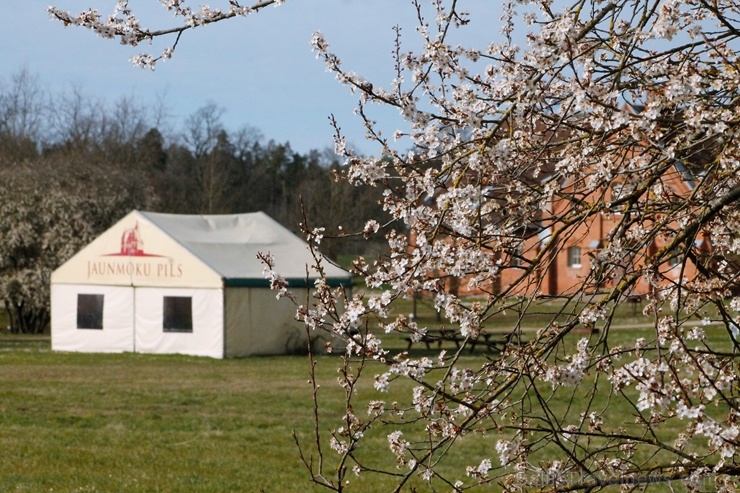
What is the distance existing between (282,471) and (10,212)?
Result: 26.0 metres

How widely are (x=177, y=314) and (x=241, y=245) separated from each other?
235cm

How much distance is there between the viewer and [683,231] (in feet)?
9.91

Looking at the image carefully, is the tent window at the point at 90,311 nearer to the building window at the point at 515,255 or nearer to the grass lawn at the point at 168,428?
the grass lawn at the point at 168,428

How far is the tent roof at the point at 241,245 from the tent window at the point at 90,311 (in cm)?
233

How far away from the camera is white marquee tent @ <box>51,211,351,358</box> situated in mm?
22453

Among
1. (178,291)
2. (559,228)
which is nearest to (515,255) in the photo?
(559,228)

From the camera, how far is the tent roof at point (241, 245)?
2258 cm

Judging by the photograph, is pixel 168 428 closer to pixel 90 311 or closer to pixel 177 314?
pixel 177 314

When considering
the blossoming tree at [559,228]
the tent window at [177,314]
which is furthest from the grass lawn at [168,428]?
the blossoming tree at [559,228]

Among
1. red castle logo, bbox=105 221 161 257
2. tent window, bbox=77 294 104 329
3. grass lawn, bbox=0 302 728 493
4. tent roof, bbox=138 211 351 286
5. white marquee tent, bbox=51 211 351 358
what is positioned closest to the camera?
grass lawn, bbox=0 302 728 493

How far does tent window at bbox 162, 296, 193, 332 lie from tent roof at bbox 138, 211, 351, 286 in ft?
3.56

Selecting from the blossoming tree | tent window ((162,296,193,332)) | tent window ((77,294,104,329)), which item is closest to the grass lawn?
tent window ((162,296,193,332))

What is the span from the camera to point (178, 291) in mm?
22719

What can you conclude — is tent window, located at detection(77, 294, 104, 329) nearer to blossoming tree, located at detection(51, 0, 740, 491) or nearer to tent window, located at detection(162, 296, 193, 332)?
tent window, located at detection(162, 296, 193, 332)
